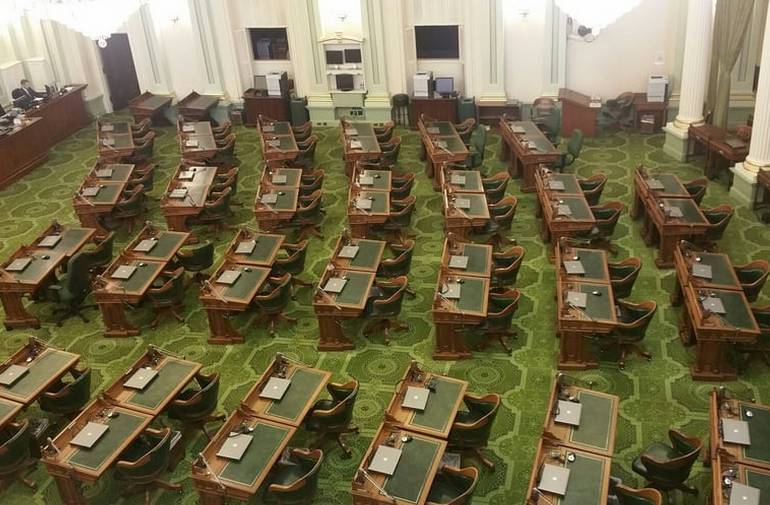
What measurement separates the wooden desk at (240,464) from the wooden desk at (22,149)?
9918 millimetres

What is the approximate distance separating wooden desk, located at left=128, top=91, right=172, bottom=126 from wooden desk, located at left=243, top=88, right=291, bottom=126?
1772 mm

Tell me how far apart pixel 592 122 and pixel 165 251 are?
339 inches

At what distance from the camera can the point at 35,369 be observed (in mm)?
8414

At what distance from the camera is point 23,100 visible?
1623 centimetres

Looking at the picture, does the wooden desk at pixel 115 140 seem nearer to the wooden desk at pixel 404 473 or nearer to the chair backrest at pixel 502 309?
the chair backrest at pixel 502 309

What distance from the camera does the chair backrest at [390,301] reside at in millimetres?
9453

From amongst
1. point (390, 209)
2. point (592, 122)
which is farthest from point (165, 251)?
point (592, 122)

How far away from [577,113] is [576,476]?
32.8 feet

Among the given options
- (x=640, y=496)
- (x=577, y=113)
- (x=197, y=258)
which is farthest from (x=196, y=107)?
(x=640, y=496)

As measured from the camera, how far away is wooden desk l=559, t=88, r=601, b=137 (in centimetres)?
1513

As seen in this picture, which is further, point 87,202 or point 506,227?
point 87,202

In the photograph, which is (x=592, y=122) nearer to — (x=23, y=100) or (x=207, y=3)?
(x=207, y=3)

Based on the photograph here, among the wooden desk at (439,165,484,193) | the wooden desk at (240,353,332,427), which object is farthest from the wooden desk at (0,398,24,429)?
the wooden desk at (439,165,484,193)

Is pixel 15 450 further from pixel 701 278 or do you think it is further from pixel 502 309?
pixel 701 278
